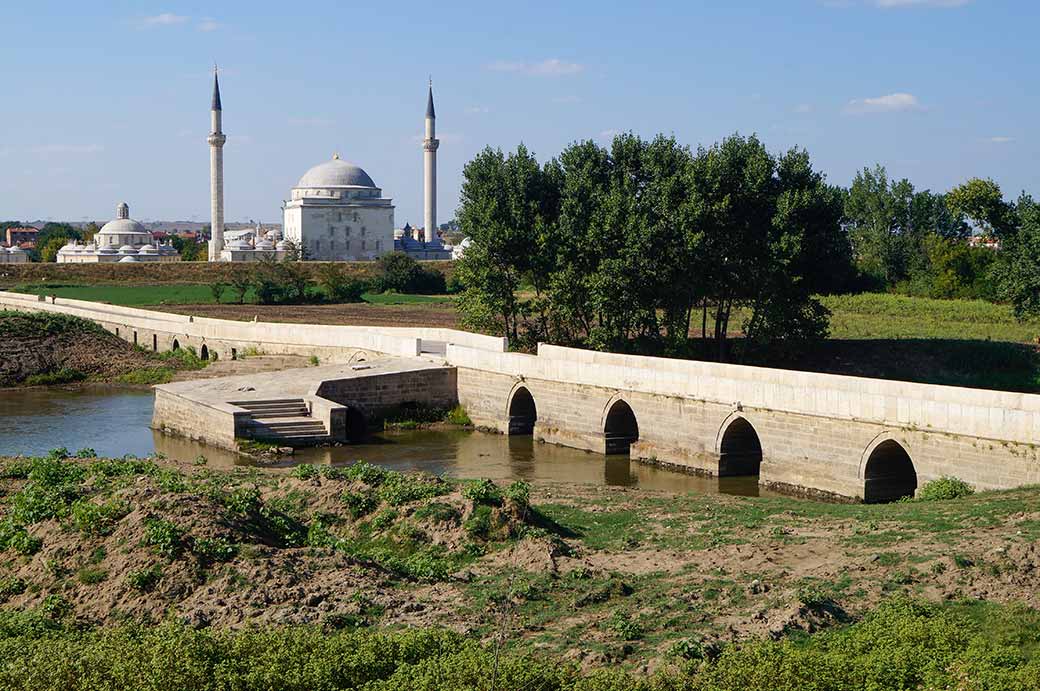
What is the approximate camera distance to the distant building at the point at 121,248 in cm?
10519

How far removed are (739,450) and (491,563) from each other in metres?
11.7

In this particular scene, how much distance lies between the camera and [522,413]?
28.9 metres

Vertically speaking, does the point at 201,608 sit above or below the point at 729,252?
below

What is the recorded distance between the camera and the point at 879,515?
15.3 m

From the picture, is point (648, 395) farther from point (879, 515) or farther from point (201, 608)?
point (201, 608)

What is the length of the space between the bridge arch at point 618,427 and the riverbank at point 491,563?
9.99 m

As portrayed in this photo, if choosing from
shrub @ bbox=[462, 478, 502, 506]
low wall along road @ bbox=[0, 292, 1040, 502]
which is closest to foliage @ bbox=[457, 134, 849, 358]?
low wall along road @ bbox=[0, 292, 1040, 502]

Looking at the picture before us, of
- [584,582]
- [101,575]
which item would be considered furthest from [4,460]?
[584,582]

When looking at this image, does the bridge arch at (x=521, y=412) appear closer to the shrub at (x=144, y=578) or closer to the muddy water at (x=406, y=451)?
the muddy water at (x=406, y=451)

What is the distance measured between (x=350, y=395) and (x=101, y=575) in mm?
17367

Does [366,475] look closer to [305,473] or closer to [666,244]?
[305,473]

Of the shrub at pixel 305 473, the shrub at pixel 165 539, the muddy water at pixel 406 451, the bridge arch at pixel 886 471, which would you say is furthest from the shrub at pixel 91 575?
the bridge arch at pixel 886 471

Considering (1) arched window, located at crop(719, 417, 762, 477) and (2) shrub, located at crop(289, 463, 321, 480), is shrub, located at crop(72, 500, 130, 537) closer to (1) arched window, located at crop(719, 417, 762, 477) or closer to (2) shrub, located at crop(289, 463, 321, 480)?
(2) shrub, located at crop(289, 463, 321, 480)

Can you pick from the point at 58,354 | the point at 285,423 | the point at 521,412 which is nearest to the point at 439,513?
the point at 285,423
